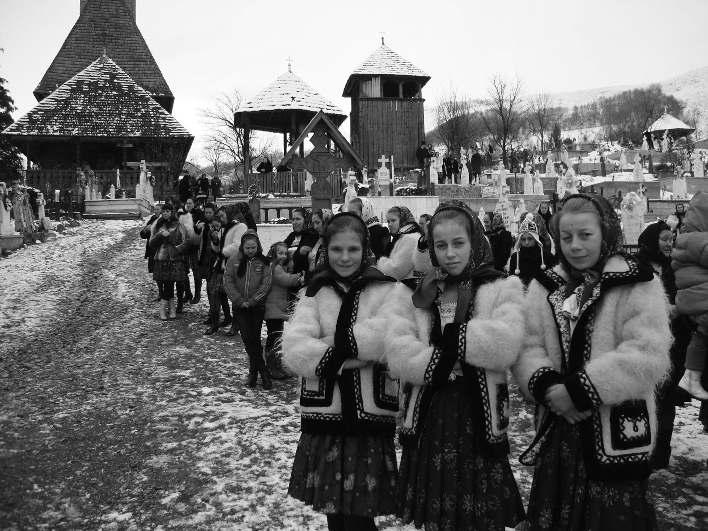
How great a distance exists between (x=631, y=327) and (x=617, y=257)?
11.8 inches

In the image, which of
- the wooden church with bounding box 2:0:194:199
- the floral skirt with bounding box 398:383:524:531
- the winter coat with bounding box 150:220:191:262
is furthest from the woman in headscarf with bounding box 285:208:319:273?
the wooden church with bounding box 2:0:194:199

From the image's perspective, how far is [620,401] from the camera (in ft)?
7.13

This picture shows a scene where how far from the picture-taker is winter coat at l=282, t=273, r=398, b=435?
2.60 metres

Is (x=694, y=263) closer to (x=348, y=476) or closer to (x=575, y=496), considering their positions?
(x=575, y=496)

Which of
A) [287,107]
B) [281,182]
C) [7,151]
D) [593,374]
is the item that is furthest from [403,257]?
[7,151]

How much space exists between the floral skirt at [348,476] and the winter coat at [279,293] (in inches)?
155

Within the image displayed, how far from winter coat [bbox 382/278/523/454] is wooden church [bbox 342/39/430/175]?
3332 centimetres

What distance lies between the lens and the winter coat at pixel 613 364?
2168 mm

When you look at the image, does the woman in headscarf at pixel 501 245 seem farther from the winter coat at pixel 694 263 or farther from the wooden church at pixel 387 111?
the wooden church at pixel 387 111

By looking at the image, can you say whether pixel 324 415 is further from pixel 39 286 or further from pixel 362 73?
pixel 362 73

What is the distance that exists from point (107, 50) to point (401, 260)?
3959cm

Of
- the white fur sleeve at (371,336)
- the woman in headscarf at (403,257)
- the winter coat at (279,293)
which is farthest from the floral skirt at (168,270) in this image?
the white fur sleeve at (371,336)

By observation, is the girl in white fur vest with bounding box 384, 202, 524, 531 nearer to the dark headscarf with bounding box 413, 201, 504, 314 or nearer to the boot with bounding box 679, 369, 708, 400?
the dark headscarf with bounding box 413, 201, 504, 314

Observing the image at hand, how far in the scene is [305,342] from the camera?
267 centimetres
